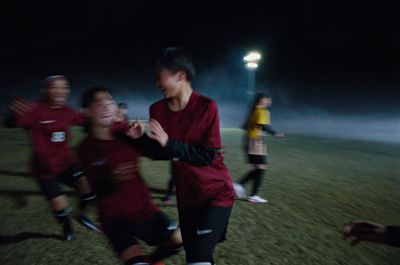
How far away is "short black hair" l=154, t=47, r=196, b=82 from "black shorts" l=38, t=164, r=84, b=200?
95.5 inches

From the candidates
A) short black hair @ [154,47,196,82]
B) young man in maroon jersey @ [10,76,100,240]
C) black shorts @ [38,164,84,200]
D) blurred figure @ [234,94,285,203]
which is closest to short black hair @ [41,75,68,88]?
young man in maroon jersey @ [10,76,100,240]

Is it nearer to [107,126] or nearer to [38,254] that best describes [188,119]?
[107,126]

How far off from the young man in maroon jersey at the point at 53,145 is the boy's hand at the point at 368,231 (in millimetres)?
3080

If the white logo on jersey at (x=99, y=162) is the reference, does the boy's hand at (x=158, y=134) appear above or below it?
above

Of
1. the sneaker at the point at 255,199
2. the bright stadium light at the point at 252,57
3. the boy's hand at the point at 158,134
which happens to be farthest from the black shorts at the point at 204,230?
the bright stadium light at the point at 252,57

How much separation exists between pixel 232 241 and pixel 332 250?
1260 millimetres

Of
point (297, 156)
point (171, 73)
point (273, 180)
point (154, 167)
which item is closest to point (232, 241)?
point (171, 73)

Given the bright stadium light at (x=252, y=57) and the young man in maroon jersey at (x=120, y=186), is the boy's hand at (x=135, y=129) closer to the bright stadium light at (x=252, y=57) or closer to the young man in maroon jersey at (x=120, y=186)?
the young man in maroon jersey at (x=120, y=186)

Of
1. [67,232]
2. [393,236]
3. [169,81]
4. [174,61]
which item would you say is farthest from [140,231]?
[67,232]

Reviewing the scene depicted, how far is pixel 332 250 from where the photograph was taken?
398 centimetres

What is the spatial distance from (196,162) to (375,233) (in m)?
1.18

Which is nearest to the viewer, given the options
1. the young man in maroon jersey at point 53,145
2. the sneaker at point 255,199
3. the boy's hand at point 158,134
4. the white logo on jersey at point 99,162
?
the boy's hand at point 158,134

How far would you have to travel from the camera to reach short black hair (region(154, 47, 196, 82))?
7.72 ft

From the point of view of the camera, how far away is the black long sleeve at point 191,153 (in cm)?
215
